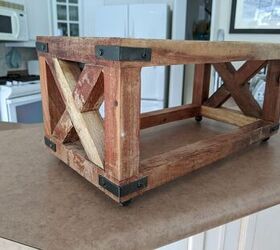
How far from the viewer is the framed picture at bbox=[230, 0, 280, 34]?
1903 millimetres

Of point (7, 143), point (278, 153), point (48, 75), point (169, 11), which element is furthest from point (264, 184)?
point (169, 11)

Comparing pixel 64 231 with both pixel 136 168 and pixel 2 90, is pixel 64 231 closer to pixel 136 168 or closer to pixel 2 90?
pixel 136 168

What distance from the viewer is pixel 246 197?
49 centimetres

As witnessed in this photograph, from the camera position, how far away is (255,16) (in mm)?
1993

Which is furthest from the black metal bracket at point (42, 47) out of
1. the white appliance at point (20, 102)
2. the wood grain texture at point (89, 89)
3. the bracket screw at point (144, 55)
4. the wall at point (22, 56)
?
the wall at point (22, 56)

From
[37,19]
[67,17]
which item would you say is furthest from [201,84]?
[67,17]

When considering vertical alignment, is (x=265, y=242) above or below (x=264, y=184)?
below

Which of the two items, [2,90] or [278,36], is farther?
[2,90]

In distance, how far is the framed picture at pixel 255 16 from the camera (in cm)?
190

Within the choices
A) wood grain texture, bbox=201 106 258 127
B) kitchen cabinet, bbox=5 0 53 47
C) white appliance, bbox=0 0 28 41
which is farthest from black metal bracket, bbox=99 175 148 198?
kitchen cabinet, bbox=5 0 53 47

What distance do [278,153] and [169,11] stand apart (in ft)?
8.15

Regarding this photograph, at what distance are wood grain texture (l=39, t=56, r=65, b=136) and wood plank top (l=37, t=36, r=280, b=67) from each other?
0.06 meters

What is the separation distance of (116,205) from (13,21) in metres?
2.71

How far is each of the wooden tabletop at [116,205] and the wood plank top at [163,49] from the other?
22 centimetres
